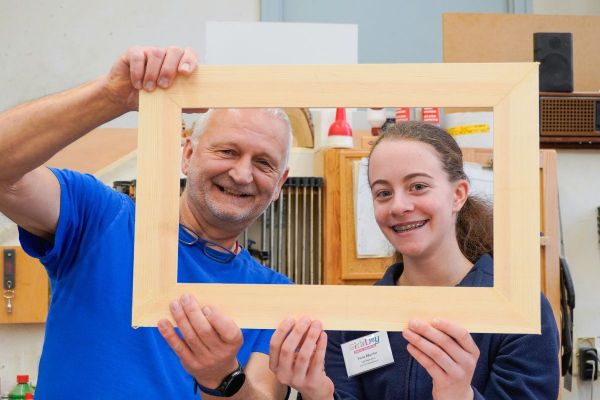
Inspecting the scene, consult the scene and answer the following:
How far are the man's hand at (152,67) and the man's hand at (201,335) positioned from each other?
1.23ft

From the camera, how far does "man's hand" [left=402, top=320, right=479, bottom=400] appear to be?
3.83 feet

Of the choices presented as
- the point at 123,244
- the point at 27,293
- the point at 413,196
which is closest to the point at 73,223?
the point at 123,244

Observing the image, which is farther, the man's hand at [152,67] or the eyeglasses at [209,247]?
the eyeglasses at [209,247]

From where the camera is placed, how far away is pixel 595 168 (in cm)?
338

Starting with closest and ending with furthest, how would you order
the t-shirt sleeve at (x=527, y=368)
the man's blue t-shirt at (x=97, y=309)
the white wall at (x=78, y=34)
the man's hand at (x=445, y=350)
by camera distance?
the man's hand at (x=445, y=350), the t-shirt sleeve at (x=527, y=368), the man's blue t-shirt at (x=97, y=309), the white wall at (x=78, y=34)

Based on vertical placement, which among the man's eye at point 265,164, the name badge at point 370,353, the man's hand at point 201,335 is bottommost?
the name badge at point 370,353

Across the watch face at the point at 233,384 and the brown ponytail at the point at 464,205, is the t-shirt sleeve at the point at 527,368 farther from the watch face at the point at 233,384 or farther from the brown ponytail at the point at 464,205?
the watch face at the point at 233,384

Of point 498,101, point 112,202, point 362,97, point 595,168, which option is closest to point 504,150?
point 498,101

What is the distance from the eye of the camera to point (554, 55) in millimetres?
3207

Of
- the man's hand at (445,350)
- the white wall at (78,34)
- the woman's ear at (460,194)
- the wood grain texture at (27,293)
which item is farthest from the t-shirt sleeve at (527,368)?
the white wall at (78,34)

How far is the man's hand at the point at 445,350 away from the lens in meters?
1.17

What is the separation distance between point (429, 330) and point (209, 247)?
1.93ft

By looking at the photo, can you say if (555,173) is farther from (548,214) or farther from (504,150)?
(504,150)

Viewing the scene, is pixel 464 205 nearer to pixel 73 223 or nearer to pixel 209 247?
pixel 209 247
